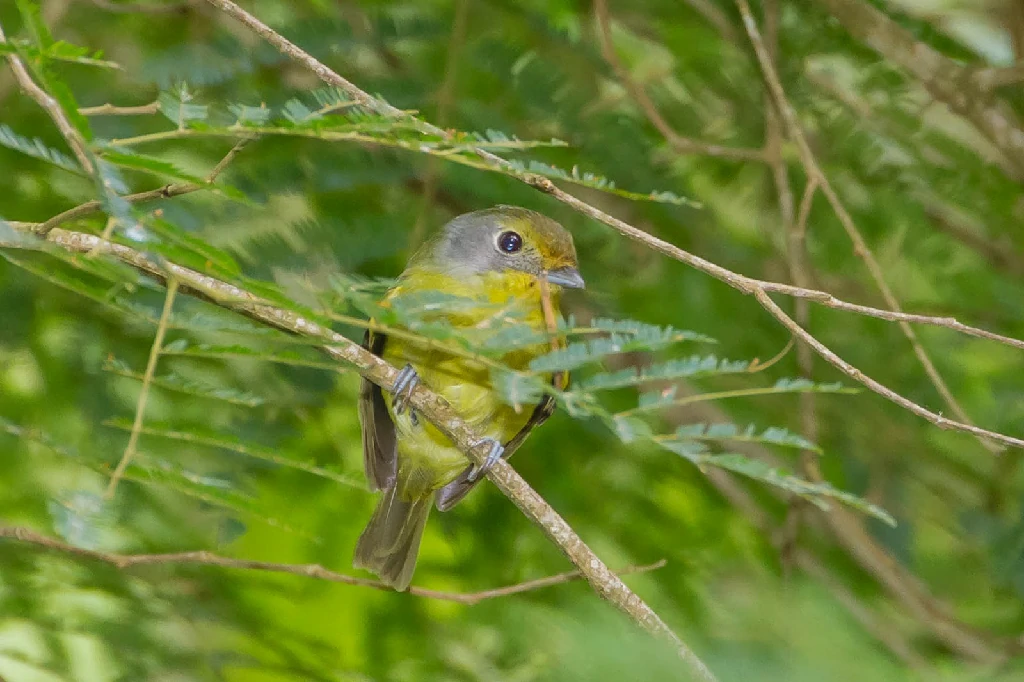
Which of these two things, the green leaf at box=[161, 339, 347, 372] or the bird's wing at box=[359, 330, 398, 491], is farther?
the bird's wing at box=[359, 330, 398, 491]

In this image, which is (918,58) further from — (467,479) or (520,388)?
(520,388)

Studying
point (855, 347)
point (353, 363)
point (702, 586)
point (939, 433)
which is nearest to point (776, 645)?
point (353, 363)

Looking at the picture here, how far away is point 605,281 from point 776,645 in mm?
2637

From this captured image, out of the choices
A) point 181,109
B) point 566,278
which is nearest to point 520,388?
point 181,109

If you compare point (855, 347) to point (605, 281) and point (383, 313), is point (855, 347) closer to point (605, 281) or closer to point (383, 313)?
point (605, 281)

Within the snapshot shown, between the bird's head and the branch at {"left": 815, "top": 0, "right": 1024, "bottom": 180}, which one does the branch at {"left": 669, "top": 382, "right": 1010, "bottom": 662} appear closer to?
the bird's head

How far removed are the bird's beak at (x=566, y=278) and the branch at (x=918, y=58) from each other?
120cm

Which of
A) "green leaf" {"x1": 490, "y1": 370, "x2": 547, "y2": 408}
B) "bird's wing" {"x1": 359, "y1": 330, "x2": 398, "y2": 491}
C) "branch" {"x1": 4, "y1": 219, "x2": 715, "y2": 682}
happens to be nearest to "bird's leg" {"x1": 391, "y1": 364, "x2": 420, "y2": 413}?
"branch" {"x1": 4, "y1": 219, "x2": 715, "y2": 682}

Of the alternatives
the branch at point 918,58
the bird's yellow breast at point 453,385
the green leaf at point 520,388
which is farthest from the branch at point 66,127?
the branch at point 918,58

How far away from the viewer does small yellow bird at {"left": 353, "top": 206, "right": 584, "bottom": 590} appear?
3.30 metres

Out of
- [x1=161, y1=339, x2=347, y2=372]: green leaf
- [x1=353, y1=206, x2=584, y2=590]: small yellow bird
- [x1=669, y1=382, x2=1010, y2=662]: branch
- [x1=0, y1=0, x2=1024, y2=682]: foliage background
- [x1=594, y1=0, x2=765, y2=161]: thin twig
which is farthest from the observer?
[x1=669, y1=382, x2=1010, y2=662]: branch

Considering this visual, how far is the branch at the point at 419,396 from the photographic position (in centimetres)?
168

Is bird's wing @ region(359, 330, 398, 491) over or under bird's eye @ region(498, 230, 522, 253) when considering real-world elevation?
under

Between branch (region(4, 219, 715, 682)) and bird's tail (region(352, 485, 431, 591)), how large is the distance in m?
0.82
